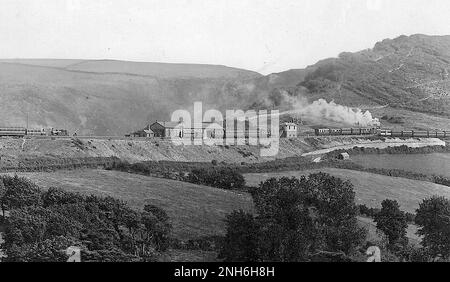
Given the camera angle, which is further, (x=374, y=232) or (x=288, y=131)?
(x=288, y=131)

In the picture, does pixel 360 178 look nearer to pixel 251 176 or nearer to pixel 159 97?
pixel 251 176

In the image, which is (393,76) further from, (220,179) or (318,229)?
(318,229)

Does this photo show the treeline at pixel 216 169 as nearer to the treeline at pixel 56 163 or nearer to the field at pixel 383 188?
the treeline at pixel 56 163

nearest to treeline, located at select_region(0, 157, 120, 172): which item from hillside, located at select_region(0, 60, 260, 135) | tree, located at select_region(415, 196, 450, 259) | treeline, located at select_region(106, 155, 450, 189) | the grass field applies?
treeline, located at select_region(106, 155, 450, 189)

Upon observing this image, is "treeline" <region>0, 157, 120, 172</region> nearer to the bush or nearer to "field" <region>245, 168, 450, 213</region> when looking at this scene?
the bush

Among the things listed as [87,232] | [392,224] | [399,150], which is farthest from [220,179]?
[399,150]
